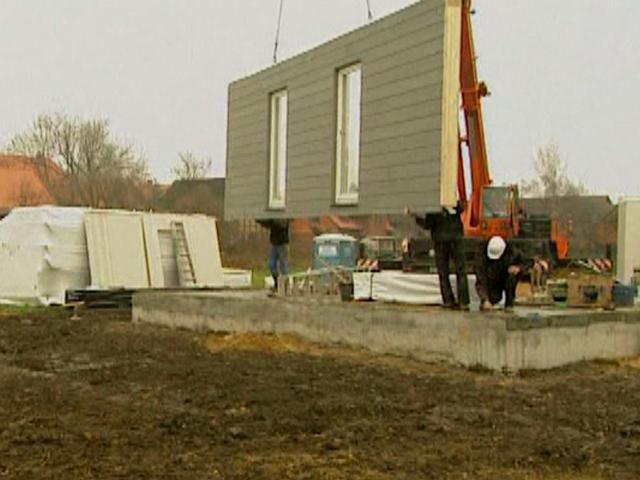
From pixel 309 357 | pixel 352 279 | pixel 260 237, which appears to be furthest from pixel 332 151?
pixel 260 237

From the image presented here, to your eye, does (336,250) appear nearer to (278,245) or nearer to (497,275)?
(278,245)

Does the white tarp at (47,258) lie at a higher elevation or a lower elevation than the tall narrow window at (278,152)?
lower

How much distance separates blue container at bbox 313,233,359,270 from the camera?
2741 cm

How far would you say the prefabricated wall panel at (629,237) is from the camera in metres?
19.5

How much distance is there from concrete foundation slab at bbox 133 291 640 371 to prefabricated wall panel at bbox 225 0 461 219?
1.50 meters

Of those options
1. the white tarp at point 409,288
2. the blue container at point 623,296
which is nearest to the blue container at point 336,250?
the white tarp at point 409,288

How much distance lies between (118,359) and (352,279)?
150 inches

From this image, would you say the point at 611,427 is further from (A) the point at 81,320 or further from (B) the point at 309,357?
(A) the point at 81,320

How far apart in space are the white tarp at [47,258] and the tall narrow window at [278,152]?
6585mm

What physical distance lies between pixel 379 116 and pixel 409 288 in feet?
8.23

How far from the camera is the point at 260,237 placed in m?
40.1

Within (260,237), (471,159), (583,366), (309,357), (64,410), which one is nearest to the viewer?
(64,410)

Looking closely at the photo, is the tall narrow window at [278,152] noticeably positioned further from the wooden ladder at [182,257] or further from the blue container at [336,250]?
the blue container at [336,250]

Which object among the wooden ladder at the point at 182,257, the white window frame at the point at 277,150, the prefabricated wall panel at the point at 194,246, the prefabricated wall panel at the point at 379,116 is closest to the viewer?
the prefabricated wall panel at the point at 379,116
